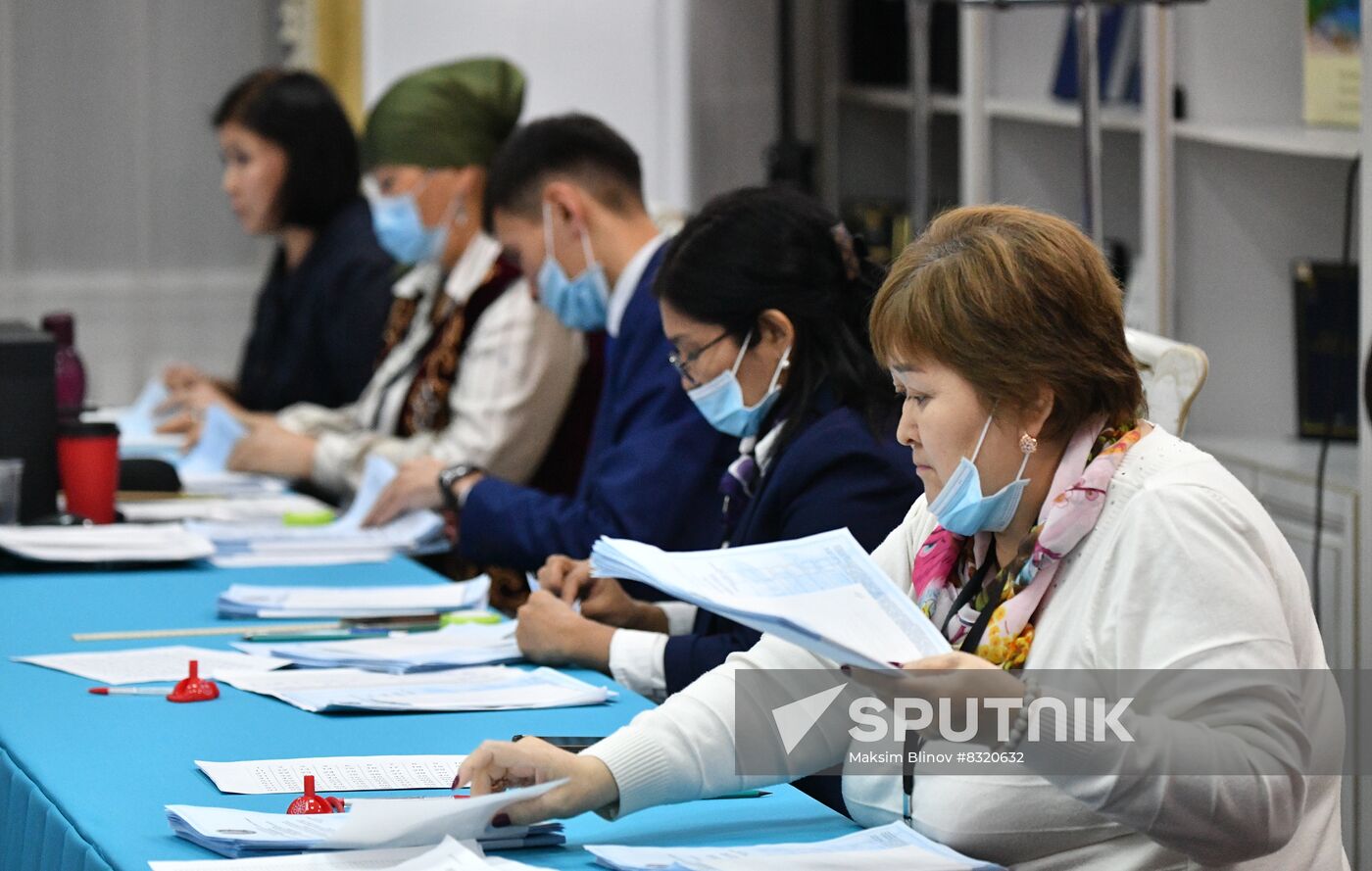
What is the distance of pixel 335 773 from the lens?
149 centimetres

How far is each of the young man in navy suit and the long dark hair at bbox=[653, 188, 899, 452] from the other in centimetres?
35

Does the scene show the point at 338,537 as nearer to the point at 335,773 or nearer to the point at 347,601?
the point at 347,601

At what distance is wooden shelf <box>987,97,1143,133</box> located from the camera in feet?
Answer: 10.9

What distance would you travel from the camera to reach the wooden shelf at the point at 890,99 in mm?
4051

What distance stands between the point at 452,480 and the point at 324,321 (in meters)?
1.26

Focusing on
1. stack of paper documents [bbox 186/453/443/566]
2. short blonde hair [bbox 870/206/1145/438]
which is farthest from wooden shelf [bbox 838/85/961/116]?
short blonde hair [bbox 870/206/1145/438]

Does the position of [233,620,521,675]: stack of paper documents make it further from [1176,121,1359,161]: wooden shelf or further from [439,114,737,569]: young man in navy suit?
[1176,121,1359,161]: wooden shelf

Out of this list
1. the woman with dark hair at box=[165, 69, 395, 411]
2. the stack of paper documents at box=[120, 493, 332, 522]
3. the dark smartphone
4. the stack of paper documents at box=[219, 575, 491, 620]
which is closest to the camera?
the dark smartphone

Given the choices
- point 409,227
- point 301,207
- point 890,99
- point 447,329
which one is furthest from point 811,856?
point 890,99

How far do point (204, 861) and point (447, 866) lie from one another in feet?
0.62

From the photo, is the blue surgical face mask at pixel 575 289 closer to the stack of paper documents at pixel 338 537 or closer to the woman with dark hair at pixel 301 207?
the stack of paper documents at pixel 338 537

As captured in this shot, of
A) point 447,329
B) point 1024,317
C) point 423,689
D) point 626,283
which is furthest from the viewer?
point 447,329

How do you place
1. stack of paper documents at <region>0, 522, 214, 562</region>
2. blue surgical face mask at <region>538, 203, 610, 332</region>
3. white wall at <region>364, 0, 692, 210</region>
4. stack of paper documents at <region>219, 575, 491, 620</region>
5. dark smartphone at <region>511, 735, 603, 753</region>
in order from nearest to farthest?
dark smartphone at <region>511, 735, 603, 753</region>, stack of paper documents at <region>219, 575, 491, 620</region>, stack of paper documents at <region>0, 522, 214, 562</region>, blue surgical face mask at <region>538, 203, 610, 332</region>, white wall at <region>364, 0, 692, 210</region>

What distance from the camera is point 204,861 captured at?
1.25m
